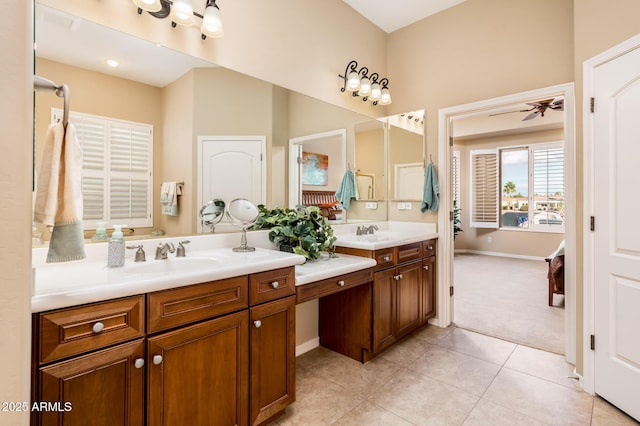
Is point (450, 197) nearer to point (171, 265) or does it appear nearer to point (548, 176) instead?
point (171, 265)

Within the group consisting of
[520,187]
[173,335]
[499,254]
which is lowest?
[499,254]

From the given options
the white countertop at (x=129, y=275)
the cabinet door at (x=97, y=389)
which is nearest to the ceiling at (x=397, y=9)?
the white countertop at (x=129, y=275)

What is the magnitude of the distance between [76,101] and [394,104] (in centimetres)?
288

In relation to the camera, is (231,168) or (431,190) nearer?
(231,168)

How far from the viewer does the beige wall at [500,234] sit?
6.39 metres

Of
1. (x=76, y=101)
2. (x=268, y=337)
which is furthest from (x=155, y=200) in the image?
(x=268, y=337)

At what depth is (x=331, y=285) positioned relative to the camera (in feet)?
6.61

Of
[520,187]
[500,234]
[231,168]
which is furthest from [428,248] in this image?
[520,187]

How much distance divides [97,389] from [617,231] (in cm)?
265

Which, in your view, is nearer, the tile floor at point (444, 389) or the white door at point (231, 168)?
the tile floor at point (444, 389)

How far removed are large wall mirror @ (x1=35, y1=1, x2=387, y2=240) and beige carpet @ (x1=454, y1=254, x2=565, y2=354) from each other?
95.5 inches

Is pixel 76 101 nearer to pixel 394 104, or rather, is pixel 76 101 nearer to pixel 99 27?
pixel 99 27

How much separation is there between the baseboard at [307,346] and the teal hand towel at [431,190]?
1.64m

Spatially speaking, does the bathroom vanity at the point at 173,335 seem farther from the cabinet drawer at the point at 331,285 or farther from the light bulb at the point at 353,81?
the light bulb at the point at 353,81
